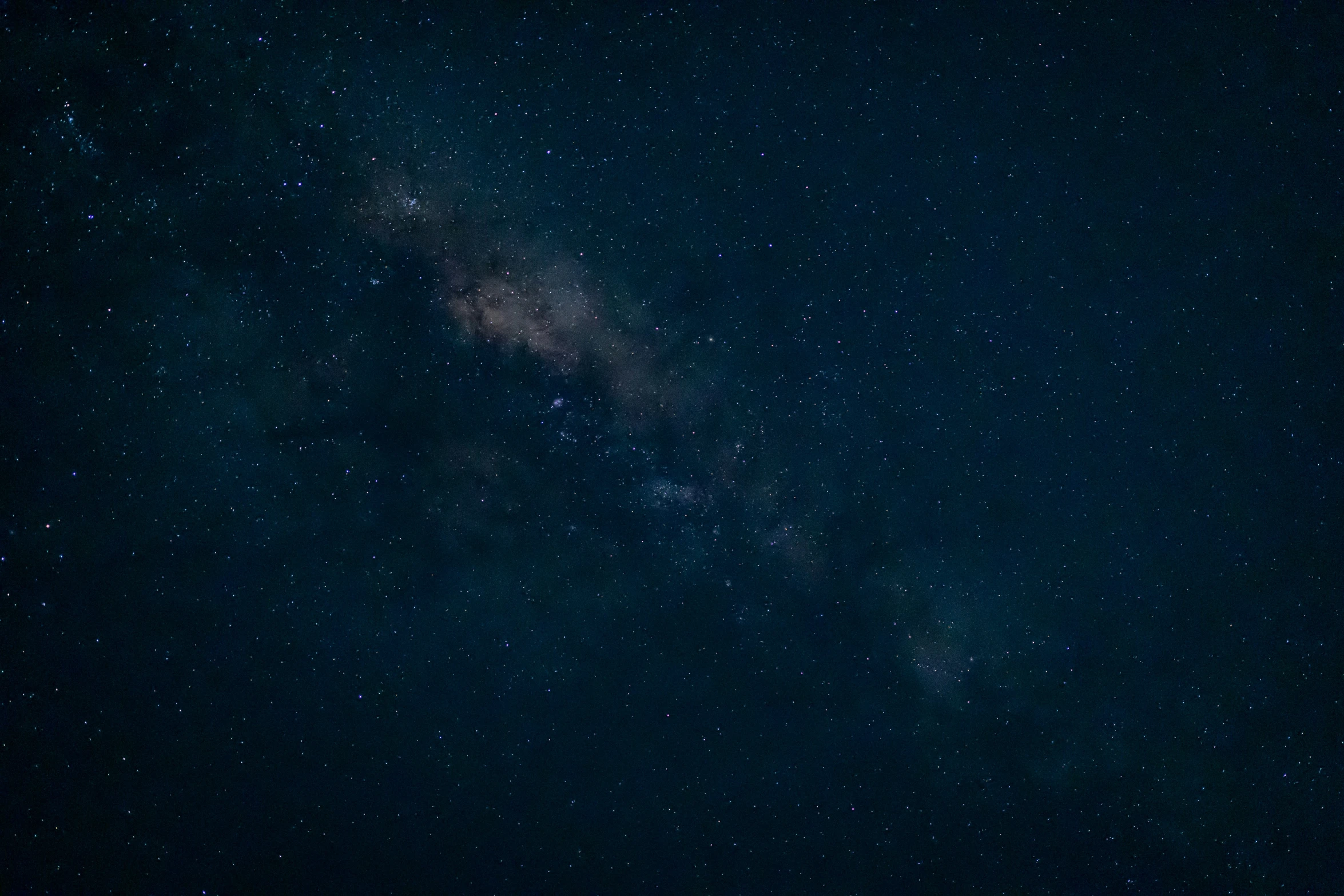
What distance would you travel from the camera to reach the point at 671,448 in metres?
1.81

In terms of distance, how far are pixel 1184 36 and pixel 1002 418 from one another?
1059 mm

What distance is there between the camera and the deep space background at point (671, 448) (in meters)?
1.70

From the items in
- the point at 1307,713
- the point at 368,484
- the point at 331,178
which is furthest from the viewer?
the point at 1307,713

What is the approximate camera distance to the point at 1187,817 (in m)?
1.89

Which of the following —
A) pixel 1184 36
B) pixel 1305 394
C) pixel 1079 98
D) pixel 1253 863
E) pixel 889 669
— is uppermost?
pixel 1184 36

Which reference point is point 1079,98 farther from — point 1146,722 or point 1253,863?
point 1253,863

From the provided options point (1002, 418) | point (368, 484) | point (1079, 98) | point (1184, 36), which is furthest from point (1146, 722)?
point (368, 484)

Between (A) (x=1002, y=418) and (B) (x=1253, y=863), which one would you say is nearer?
(A) (x=1002, y=418)

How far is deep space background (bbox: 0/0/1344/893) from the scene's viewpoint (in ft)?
5.56

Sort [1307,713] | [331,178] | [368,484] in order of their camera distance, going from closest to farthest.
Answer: [331,178] < [368,484] < [1307,713]

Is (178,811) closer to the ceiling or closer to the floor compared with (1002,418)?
closer to the floor

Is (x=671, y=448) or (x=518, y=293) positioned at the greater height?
(x=518, y=293)

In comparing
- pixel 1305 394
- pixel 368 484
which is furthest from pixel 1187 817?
pixel 368 484

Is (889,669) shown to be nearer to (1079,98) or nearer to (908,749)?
(908,749)
